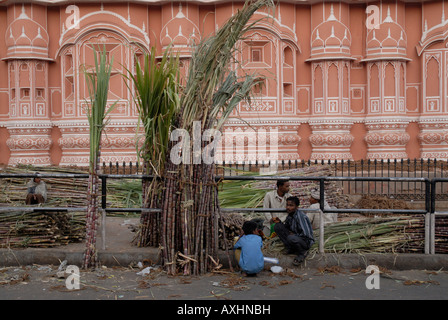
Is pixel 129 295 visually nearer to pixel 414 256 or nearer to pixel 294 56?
pixel 414 256

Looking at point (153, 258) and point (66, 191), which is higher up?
point (66, 191)

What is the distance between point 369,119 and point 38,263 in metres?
10.8

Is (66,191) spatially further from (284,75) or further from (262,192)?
(284,75)

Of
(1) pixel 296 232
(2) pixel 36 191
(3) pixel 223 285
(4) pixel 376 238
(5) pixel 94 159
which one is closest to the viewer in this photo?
(3) pixel 223 285

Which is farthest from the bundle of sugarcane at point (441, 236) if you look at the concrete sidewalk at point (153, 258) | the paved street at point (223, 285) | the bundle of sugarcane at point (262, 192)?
the bundle of sugarcane at point (262, 192)

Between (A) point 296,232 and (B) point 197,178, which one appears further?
(A) point 296,232

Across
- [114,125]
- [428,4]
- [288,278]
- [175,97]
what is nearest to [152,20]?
[114,125]

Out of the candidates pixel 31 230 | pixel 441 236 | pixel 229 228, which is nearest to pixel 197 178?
pixel 229 228

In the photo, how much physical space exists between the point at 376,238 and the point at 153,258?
2.78 metres

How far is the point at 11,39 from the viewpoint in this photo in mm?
15289

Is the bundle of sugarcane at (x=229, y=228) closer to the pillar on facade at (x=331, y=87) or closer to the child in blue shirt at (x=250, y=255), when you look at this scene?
the child in blue shirt at (x=250, y=255)

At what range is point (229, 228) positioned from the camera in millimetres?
7445

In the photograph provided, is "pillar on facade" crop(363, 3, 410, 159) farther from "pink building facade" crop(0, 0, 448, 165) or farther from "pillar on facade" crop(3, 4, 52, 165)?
"pillar on facade" crop(3, 4, 52, 165)

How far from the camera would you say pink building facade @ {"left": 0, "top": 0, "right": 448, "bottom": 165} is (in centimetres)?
1526
